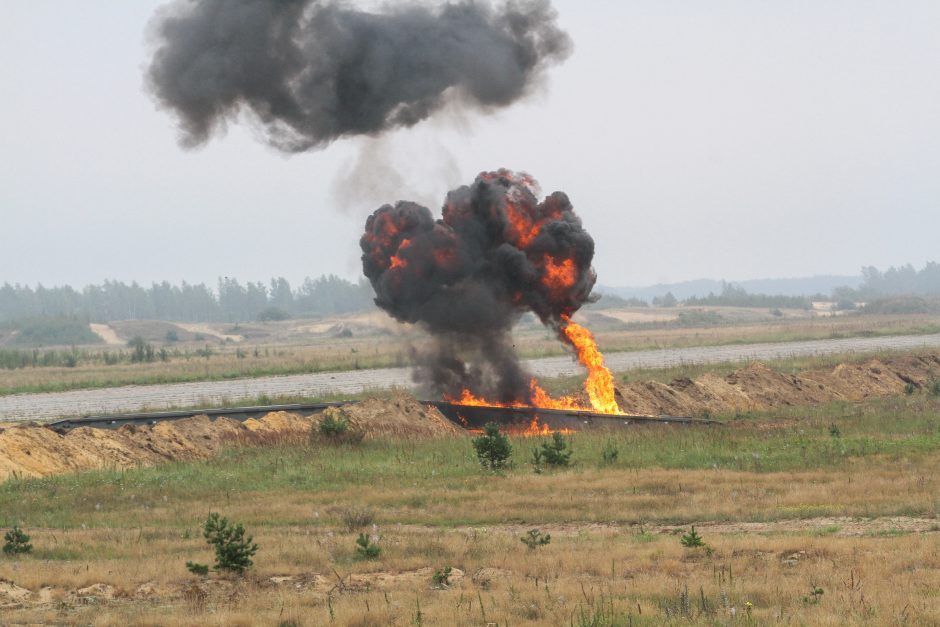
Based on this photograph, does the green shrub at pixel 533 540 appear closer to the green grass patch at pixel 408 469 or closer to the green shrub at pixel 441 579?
the green shrub at pixel 441 579

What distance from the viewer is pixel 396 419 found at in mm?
36688

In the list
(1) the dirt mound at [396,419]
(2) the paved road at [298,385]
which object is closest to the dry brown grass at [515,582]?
(1) the dirt mound at [396,419]

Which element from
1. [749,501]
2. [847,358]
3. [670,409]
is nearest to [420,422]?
[670,409]

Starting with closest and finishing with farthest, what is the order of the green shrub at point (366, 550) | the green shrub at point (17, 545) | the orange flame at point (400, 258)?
the green shrub at point (366, 550) → the green shrub at point (17, 545) → the orange flame at point (400, 258)

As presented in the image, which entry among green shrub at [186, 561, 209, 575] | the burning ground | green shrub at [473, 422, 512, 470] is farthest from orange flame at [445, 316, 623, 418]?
green shrub at [186, 561, 209, 575]

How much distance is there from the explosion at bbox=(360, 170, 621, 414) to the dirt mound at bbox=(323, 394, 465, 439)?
4.22 m

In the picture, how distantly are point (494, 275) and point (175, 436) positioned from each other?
14340mm

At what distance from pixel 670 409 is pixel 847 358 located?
2619cm

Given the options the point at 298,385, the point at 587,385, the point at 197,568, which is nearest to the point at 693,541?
the point at 197,568

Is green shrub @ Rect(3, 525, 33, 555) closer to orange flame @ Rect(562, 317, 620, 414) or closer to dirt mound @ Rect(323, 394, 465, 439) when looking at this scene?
dirt mound @ Rect(323, 394, 465, 439)

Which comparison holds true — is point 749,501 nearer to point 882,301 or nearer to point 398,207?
point 398,207

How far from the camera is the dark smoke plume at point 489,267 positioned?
134 feet

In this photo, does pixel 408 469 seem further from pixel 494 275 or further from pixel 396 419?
pixel 494 275

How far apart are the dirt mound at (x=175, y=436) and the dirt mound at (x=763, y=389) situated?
1033cm
